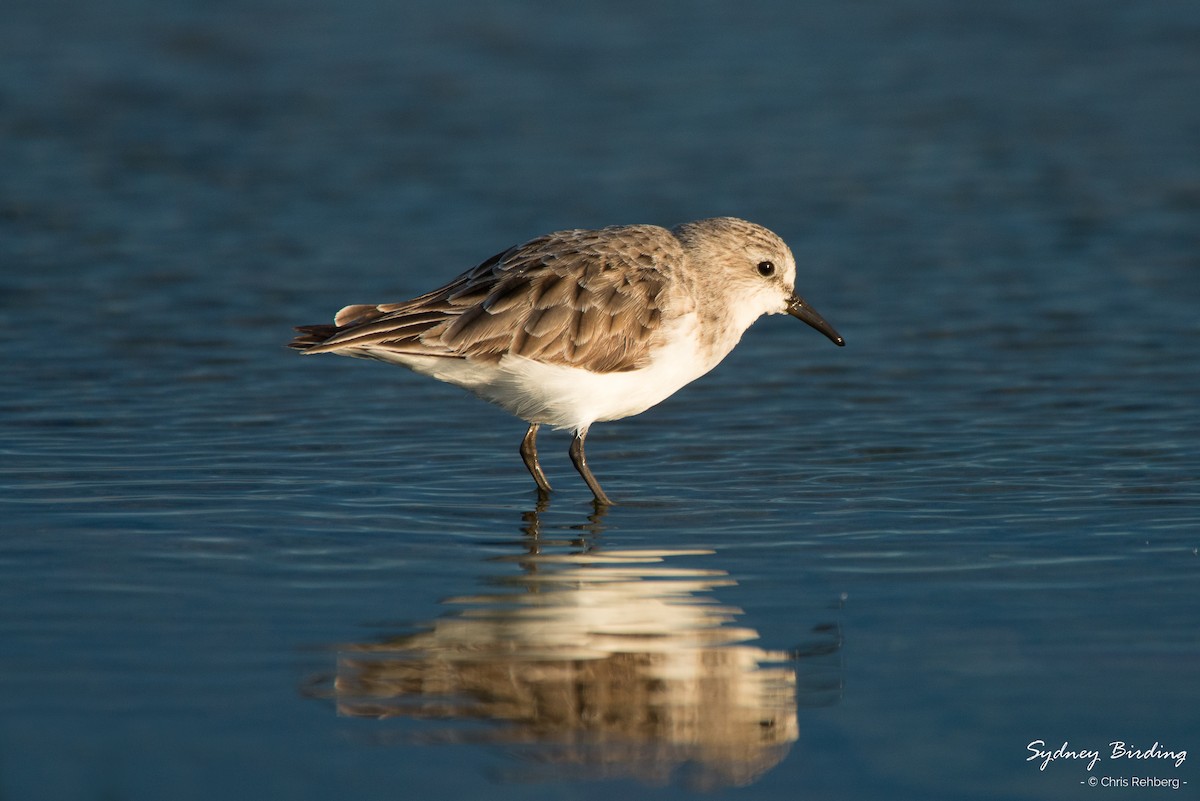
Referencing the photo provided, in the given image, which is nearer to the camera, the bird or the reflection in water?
the reflection in water

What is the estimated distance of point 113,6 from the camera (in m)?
23.4

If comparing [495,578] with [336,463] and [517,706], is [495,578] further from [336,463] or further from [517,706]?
[336,463]

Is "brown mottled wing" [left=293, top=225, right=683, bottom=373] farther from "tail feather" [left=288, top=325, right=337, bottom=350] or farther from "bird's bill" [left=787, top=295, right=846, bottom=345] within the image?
"bird's bill" [left=787, top=295, right=846, bottom=345]

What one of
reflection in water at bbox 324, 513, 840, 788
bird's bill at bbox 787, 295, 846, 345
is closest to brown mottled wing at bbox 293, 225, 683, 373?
bird's bill at bbox 787, 295, 846, 345

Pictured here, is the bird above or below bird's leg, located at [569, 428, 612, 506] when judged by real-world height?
above

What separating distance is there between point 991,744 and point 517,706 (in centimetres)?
176

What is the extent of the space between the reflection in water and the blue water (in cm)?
3

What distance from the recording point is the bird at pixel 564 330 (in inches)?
361

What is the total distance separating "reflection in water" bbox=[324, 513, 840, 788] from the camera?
5879 mm

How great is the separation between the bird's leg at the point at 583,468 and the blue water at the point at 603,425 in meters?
0.09

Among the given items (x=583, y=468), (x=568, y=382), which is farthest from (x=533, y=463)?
(x=568, y=382)

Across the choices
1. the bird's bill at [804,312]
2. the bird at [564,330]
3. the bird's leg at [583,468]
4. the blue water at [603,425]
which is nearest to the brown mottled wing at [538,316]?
the bird at [564,330]

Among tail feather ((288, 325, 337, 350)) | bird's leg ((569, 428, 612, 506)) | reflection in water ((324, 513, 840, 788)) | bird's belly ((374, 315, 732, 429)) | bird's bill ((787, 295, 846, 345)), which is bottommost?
reflection in water ((324, 513, 840, 788))

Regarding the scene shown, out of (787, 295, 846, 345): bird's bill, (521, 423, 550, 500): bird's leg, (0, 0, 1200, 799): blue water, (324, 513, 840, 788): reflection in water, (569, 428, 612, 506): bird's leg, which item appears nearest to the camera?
(324, 513, 840, 788): reflection in water
